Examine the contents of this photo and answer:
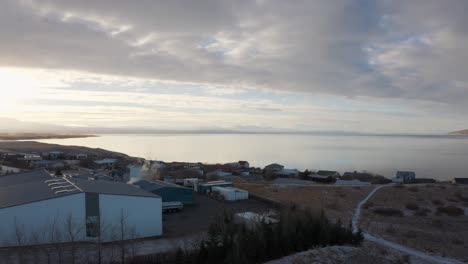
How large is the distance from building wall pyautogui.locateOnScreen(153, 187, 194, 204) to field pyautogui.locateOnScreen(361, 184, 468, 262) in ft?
32.4

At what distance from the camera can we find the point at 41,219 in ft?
43.7

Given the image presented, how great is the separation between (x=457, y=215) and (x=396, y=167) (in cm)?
4970

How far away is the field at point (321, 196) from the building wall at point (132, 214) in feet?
26.4

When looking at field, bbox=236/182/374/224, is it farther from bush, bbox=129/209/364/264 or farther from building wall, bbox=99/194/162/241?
building wall, bbox=99/194/162/241

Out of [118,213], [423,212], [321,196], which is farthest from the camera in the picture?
[321,196]

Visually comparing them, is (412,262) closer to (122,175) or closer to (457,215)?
(457,215)

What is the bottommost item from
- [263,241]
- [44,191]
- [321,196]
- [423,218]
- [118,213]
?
[423,218]

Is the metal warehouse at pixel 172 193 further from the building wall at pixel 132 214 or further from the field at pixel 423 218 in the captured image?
the field at pixel 423 218

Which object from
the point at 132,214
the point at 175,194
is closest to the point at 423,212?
the point at 175,194

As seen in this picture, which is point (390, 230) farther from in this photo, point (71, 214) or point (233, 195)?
point (71, 214)

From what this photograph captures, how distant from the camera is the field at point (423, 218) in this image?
45.9ft

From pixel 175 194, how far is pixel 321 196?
34.7 feet

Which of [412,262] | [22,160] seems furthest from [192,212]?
[22,160]

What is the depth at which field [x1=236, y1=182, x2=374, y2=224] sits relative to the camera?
21095 millimetres
